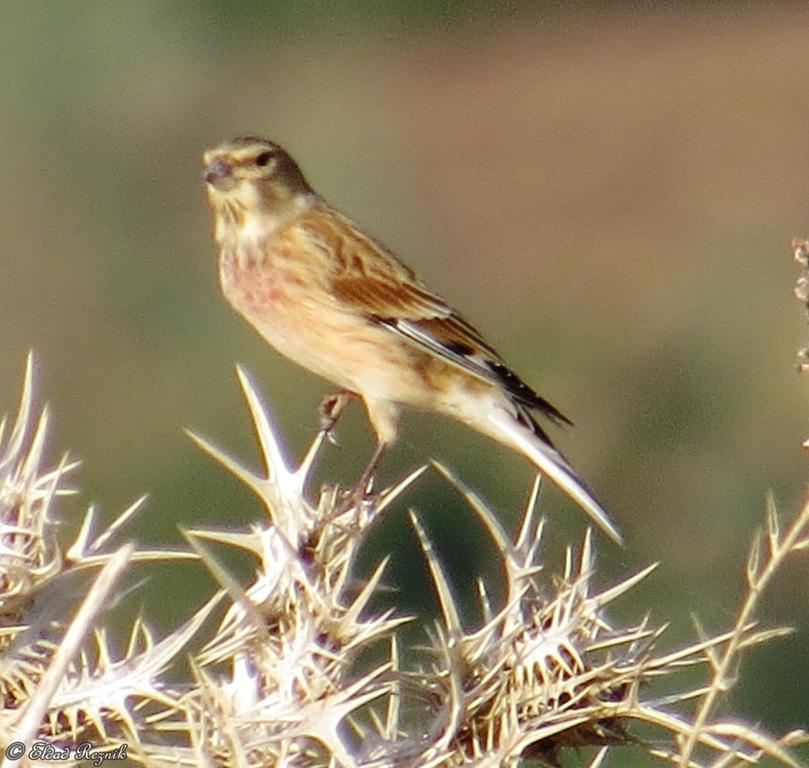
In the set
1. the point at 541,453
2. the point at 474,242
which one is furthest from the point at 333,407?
the point at 474,242

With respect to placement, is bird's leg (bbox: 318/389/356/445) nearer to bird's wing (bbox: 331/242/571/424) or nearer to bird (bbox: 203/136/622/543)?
bird (bbox: 203/136/622/543)

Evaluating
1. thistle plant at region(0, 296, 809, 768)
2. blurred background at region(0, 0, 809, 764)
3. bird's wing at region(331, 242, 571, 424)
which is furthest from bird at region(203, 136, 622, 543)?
thistle plant at region(0, 296, 809, 768)

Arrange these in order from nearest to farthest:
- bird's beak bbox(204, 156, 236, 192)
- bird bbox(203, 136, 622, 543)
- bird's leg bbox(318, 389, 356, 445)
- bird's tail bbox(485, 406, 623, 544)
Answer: bird's leg bbox(318, 389, 356, 445) < bird's tail bbox(485, 406, 623, 544) < bird bbox(203, 136, 622, 543) < bird's beak bbox(204, 156, 236, 192)

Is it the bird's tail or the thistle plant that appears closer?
the thistle plant

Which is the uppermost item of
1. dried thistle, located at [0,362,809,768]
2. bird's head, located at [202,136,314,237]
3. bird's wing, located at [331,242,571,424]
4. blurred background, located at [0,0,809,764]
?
dried thistle, located at [0,362,809,768]

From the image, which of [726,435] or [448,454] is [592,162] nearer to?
[726,435]

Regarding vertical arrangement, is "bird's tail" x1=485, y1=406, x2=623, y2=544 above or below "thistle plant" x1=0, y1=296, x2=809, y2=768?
below

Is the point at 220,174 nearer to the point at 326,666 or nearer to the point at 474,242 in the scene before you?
the point at 326,666

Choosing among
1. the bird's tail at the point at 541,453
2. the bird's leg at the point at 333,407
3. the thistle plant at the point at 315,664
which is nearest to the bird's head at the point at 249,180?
the bird's leg at the point at 333,407
